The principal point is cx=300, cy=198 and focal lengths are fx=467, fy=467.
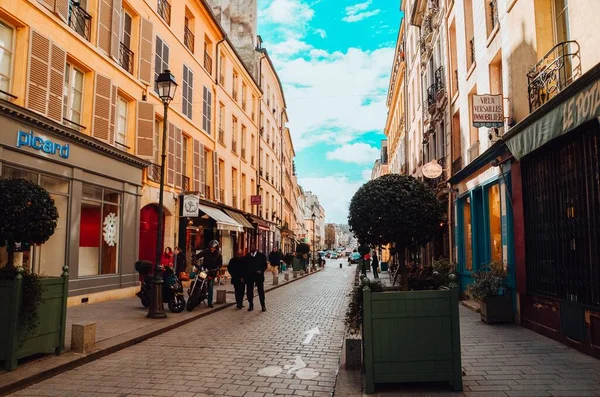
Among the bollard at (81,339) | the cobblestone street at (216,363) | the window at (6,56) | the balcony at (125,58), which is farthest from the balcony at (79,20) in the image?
the bollard at (81,339)

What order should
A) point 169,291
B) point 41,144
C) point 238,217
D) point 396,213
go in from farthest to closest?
point 238,217 → point 169,291 → point 41,144 → point 396,213

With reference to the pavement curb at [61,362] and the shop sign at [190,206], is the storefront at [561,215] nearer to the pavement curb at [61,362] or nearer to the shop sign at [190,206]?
the pavement curb at [61,362]

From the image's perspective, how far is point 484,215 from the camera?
480 inches

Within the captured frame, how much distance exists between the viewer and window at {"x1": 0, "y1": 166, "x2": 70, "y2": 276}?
10.5m

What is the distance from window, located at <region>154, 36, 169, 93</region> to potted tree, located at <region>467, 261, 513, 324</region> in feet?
41.6

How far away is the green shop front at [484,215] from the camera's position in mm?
9969

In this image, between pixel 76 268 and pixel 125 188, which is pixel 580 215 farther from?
pixel 125 188

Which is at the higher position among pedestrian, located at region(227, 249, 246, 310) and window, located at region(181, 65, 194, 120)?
window, located at region(181, 65, 194, 120)

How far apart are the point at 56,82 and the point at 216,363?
8.45m

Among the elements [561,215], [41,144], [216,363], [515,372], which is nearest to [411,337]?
[515,372]

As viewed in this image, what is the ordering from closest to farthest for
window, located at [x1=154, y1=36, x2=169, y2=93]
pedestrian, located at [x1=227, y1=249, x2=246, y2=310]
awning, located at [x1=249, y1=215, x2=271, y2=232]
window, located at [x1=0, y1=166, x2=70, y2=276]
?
window, located at [x1=0, y1=166, x2=70, y2=276]
pedestrian, located at [x1=227, y1=249, x2=246, y2=310]
window, located at [x1=154, y1=36, x2=169, y2=93]
awning, located at [x1=249, y1=215, x2=271, y2=232]

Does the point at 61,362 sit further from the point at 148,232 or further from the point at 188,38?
the point at 188,38

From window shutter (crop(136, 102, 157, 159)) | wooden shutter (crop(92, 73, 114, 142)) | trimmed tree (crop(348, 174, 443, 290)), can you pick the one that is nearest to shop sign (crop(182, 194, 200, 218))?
window shutter (crop(136, 102, 157, 159))

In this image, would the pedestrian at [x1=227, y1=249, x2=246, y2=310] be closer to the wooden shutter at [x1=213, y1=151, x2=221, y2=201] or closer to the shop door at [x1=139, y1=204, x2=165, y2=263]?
the shop door at [x1=139, y1=204, x2=165, y2=263]
